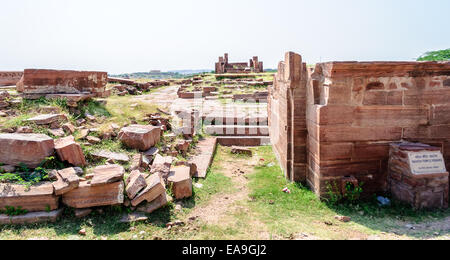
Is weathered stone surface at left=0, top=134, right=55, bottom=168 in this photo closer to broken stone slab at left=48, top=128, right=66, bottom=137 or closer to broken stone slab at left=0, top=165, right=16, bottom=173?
broken stone slab at left=0, top=165, right=16, bottom=173

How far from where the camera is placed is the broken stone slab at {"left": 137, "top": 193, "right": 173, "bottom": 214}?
13.1 feet

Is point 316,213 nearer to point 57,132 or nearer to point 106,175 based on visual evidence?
point 106,175

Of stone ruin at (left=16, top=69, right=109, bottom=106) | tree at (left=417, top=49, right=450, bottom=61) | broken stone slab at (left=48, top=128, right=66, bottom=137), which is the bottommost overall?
broken stone slab at (left=48, top=128, right=66, bottom=137)

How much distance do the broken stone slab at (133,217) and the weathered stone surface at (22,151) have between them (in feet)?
5.68

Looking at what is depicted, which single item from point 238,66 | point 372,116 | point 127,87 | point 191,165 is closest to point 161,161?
point 191,165

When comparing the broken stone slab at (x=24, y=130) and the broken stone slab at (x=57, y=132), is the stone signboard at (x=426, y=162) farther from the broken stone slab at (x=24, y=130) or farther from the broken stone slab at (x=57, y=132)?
the broken stone slab at (x=24, y=130)

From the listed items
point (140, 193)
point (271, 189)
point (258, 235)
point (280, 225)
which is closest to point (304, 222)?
→ point (280, 225)

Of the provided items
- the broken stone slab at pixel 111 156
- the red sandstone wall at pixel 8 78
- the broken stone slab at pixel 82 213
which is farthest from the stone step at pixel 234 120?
the red sandstone wall at pixel 8 78

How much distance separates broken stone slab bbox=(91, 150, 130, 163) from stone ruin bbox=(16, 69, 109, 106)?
8.27ft

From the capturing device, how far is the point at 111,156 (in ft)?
16.6

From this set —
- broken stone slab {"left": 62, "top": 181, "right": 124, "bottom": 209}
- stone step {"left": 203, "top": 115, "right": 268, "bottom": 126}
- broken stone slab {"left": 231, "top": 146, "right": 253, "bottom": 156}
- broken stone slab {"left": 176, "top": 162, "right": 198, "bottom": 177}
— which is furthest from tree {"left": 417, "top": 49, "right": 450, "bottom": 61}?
broken stone slab {"left": 62, "top": 181, "right": 124, "bottom": 209}

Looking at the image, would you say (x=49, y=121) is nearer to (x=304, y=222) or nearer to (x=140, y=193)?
(x=140, y=193)

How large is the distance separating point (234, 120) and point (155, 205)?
5636mm

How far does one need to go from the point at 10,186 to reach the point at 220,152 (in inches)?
192
